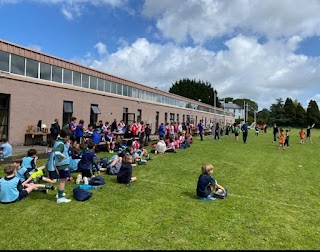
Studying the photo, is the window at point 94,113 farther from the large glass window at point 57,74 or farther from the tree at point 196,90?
the tree at point 196,90

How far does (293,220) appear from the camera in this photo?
21.3ft

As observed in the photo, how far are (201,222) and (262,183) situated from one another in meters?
4.82

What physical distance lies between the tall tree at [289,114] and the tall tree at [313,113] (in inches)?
Answer: 168

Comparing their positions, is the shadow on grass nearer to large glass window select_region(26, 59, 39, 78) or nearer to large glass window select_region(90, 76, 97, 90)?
large glass window select_region(26, 59, 39, 78)

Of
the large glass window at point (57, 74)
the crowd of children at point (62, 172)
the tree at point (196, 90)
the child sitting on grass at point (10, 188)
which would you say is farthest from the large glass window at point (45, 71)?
the tree at point (196, 90)

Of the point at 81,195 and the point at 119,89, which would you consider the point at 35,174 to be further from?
the point at 119,89

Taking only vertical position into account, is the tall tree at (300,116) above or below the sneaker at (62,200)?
above

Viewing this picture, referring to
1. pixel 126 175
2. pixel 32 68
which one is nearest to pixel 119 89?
pixel 32 68

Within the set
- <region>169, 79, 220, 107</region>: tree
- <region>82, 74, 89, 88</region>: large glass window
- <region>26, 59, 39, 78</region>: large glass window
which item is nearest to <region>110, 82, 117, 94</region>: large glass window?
<region>82, 74, 89, 88</region>: large glass window

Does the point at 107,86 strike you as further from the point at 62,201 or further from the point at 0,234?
the point at 0,234

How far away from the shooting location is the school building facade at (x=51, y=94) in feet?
57.8

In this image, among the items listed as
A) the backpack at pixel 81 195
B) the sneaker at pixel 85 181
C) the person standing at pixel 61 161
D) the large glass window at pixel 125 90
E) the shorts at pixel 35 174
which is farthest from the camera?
the large glass window at pixel 125 90

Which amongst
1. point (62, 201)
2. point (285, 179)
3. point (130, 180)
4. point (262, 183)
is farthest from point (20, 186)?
point (285, 179)

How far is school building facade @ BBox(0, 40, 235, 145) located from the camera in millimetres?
17609
